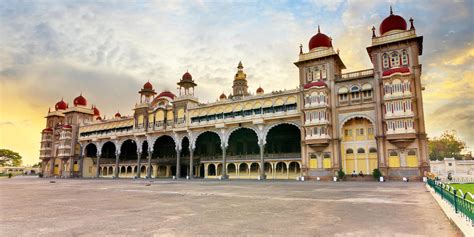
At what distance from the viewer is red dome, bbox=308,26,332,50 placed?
4266 centimetres

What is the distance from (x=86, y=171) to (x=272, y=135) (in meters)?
46.7

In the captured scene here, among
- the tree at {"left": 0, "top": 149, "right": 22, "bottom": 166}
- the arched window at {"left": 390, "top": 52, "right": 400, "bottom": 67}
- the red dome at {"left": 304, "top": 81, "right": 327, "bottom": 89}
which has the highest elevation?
the arched window at {"left": 390, "top": 52, "right": 400, "bottom": 67}

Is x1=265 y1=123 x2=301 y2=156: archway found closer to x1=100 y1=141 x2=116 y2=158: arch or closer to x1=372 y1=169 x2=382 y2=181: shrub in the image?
x1=372 y1=169 x2=382 y2=181: shrub

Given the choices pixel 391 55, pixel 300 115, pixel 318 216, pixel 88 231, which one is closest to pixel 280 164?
pixel 300 115

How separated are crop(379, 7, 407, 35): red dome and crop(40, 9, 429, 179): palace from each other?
0.12 m

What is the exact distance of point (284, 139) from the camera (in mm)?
50188

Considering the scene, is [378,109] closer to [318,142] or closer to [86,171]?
[318,142]

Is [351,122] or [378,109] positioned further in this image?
[351,122]

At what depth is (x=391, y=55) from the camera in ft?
121

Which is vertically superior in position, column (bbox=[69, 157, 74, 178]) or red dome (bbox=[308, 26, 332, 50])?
red dome (bbox=[308, 26, 332, 50])

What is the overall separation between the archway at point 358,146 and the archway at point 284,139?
10385mm

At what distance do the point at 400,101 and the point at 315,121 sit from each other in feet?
32.3

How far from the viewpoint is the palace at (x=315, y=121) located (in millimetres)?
34656

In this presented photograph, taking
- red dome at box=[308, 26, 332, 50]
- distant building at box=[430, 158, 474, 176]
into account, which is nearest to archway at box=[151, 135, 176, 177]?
red dome at box=[308, 26, 332, 50]
